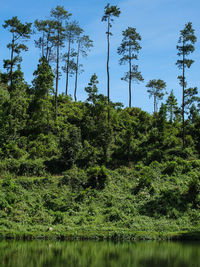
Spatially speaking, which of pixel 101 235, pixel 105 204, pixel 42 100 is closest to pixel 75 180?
pixel 105 204

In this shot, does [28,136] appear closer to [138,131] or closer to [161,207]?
[138,131]

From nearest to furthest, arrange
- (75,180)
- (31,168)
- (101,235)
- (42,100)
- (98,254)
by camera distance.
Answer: (98,254), (101,235), (75,180), (31,168), (42,100)

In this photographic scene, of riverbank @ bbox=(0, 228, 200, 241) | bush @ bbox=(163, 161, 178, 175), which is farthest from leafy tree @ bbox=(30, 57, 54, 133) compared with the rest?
riverbank @ bbox=(0, 228, 200, 241)

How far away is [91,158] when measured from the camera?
32.7 metres

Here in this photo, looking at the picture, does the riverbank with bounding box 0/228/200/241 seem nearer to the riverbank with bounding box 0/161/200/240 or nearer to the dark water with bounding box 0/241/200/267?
the riverbank with bounding box 0/161/200/240

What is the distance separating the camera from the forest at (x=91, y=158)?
2520 cm

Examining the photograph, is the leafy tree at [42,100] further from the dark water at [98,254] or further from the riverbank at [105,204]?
the dark water at [98,254]

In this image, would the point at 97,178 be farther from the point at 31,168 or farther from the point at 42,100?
the point at 42,100

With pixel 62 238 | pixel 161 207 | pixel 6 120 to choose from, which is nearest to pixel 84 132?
pixel 6 120

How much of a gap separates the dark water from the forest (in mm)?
3799

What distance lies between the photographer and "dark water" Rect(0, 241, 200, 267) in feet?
44.9

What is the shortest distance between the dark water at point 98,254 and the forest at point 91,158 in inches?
150

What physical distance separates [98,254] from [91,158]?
674 inches

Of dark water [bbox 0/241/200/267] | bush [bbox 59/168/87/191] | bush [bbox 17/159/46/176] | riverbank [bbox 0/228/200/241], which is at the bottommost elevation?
riverbank [bbox 0/228/200/241]
